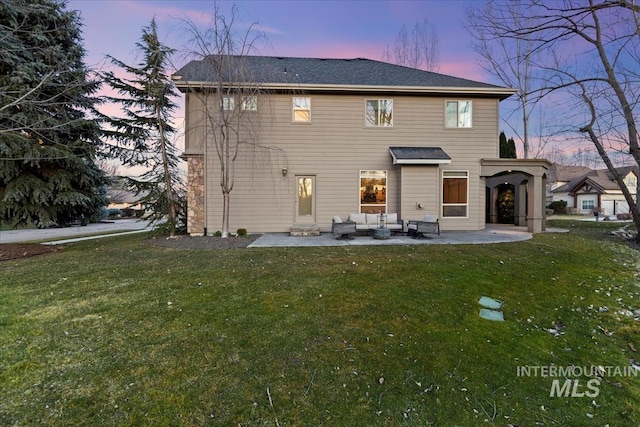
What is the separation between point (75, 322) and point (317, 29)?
1338cm

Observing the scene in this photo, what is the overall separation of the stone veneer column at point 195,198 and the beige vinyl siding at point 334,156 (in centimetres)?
30

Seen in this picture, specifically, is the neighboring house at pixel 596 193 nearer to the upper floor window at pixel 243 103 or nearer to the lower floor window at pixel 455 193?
the lower floor window at pixel 455 193

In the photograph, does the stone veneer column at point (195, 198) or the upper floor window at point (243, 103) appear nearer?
the upper floor window at point (243, 103)

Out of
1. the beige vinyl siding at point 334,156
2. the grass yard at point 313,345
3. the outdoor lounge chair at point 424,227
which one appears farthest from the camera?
the beige vinyl siding at point 334,156

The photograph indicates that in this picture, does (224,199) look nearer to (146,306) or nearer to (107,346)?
(146,306)

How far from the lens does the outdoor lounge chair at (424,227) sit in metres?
9.63

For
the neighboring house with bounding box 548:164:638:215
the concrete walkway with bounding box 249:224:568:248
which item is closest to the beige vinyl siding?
the concrete walkway with bounding box 249:224:568:248

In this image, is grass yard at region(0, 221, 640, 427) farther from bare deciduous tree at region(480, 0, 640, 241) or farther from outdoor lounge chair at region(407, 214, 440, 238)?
bare deciduous tree at region(480, 0, 640, 241)

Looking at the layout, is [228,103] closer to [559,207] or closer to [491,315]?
[491,315]

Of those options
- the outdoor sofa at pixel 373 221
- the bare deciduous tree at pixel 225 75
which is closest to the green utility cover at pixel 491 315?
the outdoor sofa at pixel 373 221

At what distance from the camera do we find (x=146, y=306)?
424cm

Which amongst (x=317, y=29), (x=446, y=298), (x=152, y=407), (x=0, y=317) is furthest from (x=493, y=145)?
(x=0, y=317)

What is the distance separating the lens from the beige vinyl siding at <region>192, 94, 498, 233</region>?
11.2 meters

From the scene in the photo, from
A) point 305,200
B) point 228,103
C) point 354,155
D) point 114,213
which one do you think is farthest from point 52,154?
point 114,213
